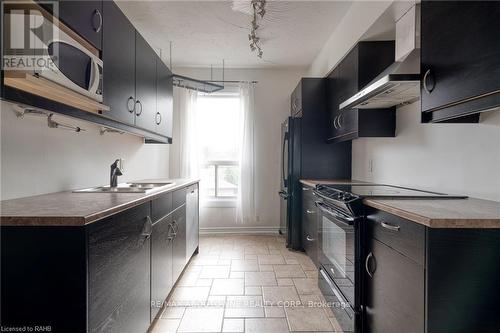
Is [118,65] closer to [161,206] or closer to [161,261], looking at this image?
[161,206]

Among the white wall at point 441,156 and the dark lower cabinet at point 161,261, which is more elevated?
the white wall at point 441,156

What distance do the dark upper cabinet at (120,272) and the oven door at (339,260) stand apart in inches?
50.8

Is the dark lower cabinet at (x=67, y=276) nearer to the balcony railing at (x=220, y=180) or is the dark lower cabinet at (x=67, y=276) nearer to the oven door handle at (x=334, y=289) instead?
the oven door handle at (x=334, y=289)

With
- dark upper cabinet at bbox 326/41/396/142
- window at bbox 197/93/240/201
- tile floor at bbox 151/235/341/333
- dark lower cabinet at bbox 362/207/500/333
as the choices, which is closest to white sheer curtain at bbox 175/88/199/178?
window at bbox 197/93/240/201

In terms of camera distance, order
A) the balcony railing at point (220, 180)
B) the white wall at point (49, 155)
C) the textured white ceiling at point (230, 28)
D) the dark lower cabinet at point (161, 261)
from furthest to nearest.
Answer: the balcony railing at point (220, 180) < the textured white ceiling at point (230, 28) < the dark lower cabinet at point (161, 261) < the white wall at point (49, 155)

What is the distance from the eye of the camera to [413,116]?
209 cm

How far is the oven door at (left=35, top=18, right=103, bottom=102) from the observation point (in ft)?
3.79

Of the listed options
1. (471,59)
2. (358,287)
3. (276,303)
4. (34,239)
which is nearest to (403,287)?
(358,287)

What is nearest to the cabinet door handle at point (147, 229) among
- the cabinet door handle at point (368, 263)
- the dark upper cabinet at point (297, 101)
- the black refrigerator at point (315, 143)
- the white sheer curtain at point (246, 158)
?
the cabinet door handle at point (368, 263)

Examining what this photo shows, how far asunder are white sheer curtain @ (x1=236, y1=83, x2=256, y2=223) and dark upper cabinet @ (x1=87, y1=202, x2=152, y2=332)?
8.36 feet

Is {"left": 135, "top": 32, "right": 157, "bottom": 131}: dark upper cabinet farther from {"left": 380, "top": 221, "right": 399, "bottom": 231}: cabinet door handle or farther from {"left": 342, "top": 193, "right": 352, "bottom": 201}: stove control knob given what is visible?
{"left": 380, "top": 221, "right": 399, "bottom": 231}: cabinet door handle

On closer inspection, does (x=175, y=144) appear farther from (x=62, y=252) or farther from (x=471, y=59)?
(x=471, y=59)

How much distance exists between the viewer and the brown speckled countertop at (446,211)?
Result: 1018 millimetres

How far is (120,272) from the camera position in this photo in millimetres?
1299
